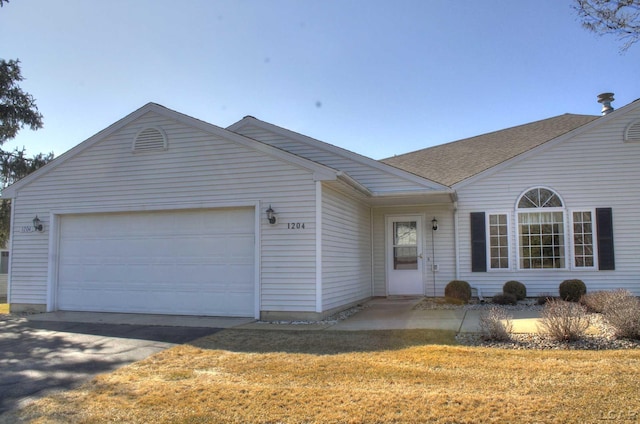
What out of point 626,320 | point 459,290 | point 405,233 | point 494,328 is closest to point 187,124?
point 405,233

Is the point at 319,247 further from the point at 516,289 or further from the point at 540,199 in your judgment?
the point at 540,199

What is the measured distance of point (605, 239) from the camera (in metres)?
12.3

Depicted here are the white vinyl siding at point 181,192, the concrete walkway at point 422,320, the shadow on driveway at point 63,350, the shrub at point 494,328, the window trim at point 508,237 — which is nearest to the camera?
the shadow on driveway at point 63,350

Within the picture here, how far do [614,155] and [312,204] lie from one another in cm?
842

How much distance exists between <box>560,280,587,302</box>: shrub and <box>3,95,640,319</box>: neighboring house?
0.74 meters

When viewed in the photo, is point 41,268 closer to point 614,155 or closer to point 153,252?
point 153,252

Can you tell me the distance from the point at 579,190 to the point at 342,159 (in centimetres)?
629

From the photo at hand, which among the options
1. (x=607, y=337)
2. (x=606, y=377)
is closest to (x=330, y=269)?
(x=607, y=337)

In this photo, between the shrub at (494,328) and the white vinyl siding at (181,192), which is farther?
the white vinyl siding at (181,192)

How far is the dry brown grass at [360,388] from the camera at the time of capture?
4.38m

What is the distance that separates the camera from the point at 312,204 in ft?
31.4

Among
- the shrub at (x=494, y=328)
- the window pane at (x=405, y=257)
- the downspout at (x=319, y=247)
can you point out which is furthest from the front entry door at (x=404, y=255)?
the shrub at (x=494, y=328)

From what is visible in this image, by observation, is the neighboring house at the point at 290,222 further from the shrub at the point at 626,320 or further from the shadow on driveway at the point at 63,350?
the shrub at the point at 626,320

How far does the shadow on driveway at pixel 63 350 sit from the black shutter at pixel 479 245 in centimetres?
762
